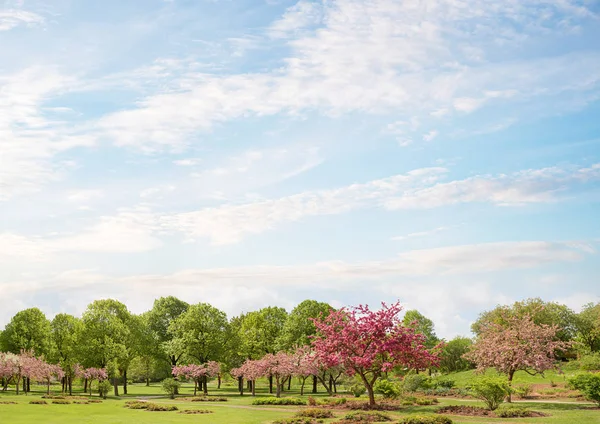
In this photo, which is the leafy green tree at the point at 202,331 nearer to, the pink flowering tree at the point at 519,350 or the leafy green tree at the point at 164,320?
the leafy green tree at the point at 164,320

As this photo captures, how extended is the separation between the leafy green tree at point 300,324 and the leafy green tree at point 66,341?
31.7 metres

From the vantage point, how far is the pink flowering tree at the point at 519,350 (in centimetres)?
4841

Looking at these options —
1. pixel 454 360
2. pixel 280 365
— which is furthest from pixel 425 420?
pixel 454 360

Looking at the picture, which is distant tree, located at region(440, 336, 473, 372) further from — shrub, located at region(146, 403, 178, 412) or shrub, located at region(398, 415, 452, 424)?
shrub, located at region(398, 415, 452, 424)

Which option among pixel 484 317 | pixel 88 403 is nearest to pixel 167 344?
pixel 88 403

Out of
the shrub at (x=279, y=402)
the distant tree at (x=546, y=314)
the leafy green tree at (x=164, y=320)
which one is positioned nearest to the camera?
the shrub at (x=279, y=402)

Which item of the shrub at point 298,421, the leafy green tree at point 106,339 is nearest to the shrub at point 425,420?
the shrub at point 298,421

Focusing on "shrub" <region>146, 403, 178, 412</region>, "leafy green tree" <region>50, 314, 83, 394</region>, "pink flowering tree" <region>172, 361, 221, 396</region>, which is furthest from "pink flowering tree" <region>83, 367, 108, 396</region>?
"shrub" <region>146, 403, 178, 412</region>

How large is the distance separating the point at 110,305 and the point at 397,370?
2011 inches

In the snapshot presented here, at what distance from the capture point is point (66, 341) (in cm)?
8331

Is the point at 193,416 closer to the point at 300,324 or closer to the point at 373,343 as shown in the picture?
the point at 373,343

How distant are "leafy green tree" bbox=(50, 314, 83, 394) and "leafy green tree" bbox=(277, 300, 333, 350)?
104ft

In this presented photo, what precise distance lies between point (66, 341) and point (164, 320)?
51.1 ft

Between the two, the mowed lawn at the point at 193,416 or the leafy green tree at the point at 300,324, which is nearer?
the mowed lawn at the point at 193,416
